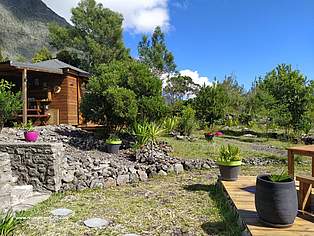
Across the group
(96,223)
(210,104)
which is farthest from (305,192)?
(210,104)

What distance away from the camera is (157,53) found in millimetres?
28484

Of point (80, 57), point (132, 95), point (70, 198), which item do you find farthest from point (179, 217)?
point (80, 57)

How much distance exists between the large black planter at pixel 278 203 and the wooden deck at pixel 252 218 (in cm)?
9

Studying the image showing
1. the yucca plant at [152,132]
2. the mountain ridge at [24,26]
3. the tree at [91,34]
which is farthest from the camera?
the mountain ridge at [24,26]

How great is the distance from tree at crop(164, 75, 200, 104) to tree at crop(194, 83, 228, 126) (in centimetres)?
1096

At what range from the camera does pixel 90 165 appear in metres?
7.24

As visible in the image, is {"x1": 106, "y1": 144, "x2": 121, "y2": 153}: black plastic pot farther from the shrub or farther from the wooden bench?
the wooden bench

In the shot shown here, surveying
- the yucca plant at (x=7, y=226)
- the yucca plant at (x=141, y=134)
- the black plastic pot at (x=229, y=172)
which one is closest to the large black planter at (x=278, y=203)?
the black plastic pot at (x=229, y=172)

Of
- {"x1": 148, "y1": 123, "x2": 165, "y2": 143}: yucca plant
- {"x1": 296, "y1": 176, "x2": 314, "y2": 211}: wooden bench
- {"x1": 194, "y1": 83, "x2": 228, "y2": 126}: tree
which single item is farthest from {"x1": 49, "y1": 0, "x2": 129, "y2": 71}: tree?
{"x1": 296, "y1": 176, "x2": 314, "y2": 211}: wooden bench

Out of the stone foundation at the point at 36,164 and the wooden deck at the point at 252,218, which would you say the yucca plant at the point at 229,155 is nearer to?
the wooden deck at the point at 252,218

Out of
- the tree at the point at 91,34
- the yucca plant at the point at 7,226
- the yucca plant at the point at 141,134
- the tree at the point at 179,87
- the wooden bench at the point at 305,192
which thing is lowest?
the yucca plant at the point at 7,226

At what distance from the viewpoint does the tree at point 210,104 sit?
1728 centimetres

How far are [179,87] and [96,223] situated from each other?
2529 cm

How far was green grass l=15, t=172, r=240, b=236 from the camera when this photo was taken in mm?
3998
